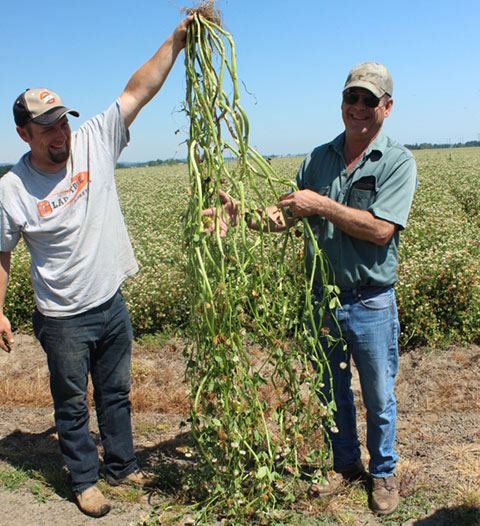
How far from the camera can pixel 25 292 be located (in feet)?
21.9

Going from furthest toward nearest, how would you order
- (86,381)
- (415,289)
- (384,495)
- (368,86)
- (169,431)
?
1. (415,289)
2. (169,431)
3. (86,381)
4. (384,495)
5. (368,86)

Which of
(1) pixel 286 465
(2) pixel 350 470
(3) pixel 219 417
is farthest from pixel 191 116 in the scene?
(2) pixel 350 470

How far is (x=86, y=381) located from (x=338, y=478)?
1665 millimetres

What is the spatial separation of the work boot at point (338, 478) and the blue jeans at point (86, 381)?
1.23 m

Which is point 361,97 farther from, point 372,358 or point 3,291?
point 3,291

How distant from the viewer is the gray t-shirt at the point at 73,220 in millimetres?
2820

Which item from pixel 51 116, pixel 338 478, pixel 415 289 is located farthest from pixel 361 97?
pixel 415 289

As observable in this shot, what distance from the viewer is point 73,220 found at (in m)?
2.86

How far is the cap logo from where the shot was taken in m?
2.74

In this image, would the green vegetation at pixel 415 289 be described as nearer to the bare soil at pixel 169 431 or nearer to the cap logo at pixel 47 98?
the bare soil at pixel 169 431

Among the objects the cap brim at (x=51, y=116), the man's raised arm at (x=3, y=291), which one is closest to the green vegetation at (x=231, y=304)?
the cap brim at (x=51, y=116)

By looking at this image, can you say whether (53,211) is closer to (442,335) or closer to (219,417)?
(219,417)

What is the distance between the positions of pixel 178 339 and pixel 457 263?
10.7ft

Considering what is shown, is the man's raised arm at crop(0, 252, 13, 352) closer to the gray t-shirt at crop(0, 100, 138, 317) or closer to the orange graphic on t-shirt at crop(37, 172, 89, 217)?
the gray t-shirt at crop(0, 100, 138, 317)
